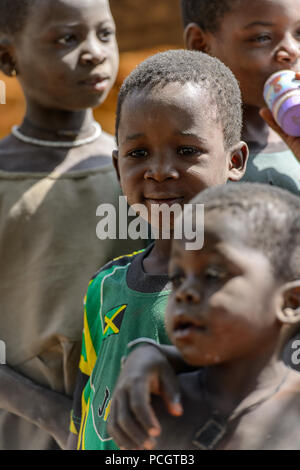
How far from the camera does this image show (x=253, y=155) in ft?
7.68

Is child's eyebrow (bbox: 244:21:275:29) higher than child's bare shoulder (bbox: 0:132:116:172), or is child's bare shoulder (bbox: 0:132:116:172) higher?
child's eyebrow (bbox: 244:21:275:29)

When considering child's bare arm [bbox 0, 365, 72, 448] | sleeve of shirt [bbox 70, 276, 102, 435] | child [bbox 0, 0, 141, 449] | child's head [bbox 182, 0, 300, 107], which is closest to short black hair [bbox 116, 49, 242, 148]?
child's head [bbox 182, 0, 300, 107]

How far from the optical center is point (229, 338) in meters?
1.33

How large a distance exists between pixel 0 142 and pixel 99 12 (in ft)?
1.94

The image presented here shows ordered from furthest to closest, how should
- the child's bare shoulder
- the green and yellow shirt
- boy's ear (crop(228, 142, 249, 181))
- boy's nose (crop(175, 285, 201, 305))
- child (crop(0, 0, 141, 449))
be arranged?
the child's bare shoulder → child (crop(0, 0, 141, 449)) → boy's ear (crop(228, 142, 249, 181)) → the green and yellow shirt → boy's nose (crop(175, 285, 201, 305))

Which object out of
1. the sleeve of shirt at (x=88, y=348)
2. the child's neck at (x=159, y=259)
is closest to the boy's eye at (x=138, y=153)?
the child's neck at (x=159, y=259)

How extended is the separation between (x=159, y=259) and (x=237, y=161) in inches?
13.2

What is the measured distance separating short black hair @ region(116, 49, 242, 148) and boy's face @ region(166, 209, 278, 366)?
62 cm

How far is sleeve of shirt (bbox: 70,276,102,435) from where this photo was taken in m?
2.02

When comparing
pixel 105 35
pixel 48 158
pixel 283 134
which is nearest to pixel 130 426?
pixel 283 134

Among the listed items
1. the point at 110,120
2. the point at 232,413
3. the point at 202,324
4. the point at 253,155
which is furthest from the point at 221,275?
the point at 110,120

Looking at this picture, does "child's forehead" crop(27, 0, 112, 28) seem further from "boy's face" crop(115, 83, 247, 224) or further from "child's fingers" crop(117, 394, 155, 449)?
"child's fingers" crop(117, 394, 155, 449)

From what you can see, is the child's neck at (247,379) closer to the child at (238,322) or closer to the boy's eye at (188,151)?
the child at (238,322)

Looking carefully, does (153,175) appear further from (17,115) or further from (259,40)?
(17,115)
